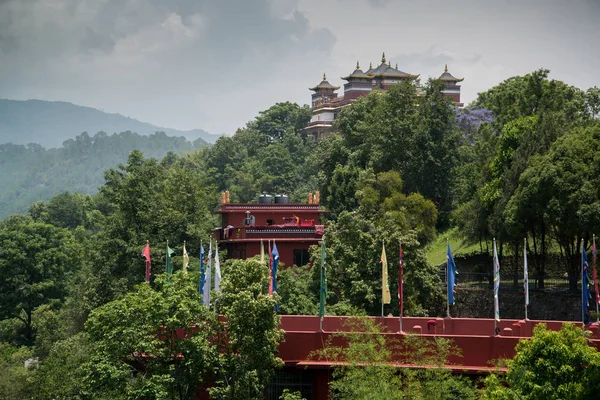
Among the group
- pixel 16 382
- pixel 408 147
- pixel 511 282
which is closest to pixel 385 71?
pixel 408 147

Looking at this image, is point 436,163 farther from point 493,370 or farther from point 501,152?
point 493,370

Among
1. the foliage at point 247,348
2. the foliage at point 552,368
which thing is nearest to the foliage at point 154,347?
the foliage at point 247,348

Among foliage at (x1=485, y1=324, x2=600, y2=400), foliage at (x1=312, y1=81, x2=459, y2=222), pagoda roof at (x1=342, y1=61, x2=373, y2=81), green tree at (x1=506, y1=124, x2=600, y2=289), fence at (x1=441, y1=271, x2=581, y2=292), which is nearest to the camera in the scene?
foliage at (x1=485, y1=324, x2=600, y2=400)

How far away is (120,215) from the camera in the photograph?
5638 cm

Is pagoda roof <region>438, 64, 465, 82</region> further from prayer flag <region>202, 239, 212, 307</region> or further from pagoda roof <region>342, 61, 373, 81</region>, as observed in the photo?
prayer flag <region>202, 239, 212, 307</region>

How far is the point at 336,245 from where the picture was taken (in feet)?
161

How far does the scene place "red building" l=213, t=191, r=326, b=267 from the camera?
190ft

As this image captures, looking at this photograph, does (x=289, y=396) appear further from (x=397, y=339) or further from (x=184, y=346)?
(x=397, y=339)

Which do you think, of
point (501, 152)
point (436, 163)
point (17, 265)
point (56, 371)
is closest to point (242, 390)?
point (56, 371)

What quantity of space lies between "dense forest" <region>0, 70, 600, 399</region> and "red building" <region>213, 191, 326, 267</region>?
7.13 feet

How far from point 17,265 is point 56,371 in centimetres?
3840

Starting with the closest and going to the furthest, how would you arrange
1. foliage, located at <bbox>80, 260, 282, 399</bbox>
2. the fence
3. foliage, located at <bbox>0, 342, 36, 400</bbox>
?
foliage, located at <bbox>80, 260, 282, 399</bbox> → foliage, located at <bbox>0, 342, 36, 400</bbox> → the fence

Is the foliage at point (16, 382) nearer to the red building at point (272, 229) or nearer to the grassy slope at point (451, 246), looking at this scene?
the red building at point (272, 229)

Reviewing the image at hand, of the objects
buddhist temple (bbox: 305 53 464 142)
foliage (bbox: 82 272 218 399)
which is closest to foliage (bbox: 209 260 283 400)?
foliage (bbox: 82 272 218 399)
